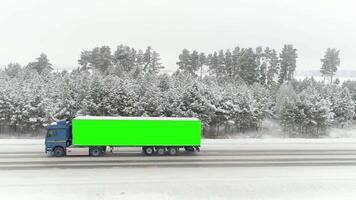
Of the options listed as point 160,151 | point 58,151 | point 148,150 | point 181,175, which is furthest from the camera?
point 160,151

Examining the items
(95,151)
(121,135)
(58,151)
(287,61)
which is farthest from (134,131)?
(287,61)

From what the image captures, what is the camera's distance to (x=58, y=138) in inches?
1139

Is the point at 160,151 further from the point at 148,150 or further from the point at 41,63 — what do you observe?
the point at 41,63

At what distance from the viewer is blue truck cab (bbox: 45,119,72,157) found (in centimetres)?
2866

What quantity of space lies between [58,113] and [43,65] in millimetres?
64155

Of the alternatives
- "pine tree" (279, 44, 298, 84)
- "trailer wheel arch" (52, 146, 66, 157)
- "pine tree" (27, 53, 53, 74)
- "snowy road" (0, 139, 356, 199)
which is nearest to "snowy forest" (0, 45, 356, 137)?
"snowy road" (0, 139, 356, 199)

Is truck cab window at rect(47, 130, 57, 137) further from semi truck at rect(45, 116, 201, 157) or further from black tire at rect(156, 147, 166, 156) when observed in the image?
black tire at rect(156, 147, 166, 156)

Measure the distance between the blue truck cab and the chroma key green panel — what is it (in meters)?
0.98

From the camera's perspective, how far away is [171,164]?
25.7 meters

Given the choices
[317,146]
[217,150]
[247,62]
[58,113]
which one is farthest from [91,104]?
[247,62]

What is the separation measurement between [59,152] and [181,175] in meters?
11.9

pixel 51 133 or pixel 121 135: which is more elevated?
pixel 51 133

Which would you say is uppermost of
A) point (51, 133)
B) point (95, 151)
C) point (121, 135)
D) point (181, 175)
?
point (51, 133)

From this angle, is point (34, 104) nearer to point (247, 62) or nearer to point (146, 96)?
point (146, 96)
